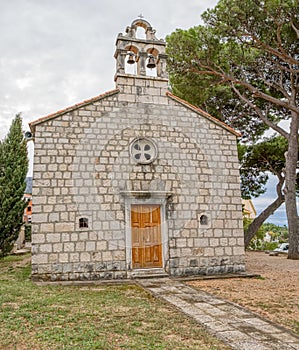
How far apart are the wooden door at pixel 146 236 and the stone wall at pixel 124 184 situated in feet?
0.82

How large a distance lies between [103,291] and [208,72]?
9569 millimetres

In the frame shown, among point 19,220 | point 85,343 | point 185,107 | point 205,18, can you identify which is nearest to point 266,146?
point 205,18

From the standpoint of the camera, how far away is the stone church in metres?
8.34

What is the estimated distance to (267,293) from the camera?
6.98 m

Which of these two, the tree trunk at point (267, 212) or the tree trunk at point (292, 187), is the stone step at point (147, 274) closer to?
the tree trunk at point (292, 187)

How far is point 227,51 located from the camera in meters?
13.3

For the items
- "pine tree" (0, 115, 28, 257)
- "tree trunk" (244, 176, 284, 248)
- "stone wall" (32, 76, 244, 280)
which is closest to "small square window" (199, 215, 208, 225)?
"stone wall" (32, 76, 244, 280)

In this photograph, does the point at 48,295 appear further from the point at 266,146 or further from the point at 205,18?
the point at 266,146

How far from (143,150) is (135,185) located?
101 cm

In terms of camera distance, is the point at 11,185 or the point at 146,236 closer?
the point at 146,236

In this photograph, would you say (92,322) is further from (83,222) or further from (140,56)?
(140,56)

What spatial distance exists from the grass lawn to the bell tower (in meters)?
5.68

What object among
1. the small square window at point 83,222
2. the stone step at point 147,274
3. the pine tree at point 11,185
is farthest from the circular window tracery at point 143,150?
the pine tree at point 11,185

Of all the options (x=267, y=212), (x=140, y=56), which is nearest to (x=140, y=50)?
(x=140, y=56)
